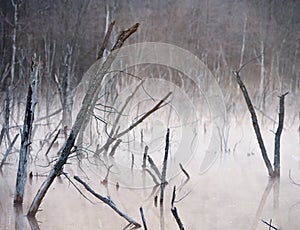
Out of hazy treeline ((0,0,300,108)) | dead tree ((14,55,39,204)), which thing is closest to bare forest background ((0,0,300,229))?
hazy treeline ((0,0,300,108))

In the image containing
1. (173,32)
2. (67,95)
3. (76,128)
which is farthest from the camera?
(173,32)

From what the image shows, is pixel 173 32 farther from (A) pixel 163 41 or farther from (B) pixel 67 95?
(B) pixel 67 95

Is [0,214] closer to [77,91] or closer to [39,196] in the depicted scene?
[39,196]

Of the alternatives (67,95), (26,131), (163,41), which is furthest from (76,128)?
(163,41)

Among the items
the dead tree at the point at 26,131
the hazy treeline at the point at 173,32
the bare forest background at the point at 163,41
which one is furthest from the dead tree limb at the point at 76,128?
the hazy treeline at the point at 173,32

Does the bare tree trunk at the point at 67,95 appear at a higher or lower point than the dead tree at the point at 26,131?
higher

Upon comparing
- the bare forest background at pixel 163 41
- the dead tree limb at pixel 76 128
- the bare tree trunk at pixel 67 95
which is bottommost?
the dead tree limb at pixel 76 128

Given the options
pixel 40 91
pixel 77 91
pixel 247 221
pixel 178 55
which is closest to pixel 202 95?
pixel 178 55

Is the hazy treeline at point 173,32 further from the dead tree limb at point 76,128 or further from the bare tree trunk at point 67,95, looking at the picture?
the dead tree limb at point 76,128

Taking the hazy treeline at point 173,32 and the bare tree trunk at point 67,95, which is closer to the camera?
the bare tree trunk at point 67,95

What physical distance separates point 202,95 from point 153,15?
0.77m

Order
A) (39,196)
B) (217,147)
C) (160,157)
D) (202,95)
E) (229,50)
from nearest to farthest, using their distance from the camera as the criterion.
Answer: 1. (39,196)
2. (160,157)
3. (217,147)
4. (202,95)
5. (229,50)

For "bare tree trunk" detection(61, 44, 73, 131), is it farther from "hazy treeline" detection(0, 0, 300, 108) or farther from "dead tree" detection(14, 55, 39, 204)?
"dead tree" detection(14, 55, 39, 204)

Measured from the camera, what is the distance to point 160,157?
264 centimetres
